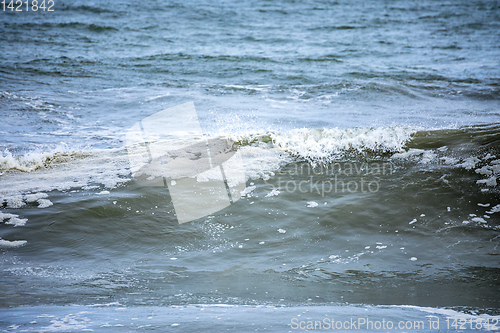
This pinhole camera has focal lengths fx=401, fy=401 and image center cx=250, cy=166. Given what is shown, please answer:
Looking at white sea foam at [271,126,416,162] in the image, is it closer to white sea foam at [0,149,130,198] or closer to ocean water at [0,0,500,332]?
ocean water at [0,0,500,332]

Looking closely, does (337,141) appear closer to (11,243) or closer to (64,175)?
(64,175)

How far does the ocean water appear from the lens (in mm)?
2789

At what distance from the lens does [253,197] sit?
4.75 m

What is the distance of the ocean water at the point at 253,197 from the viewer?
2789mm

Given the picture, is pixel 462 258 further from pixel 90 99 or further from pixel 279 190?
pixel 90 99

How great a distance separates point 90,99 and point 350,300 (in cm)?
778

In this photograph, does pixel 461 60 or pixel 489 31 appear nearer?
pixel 461 60

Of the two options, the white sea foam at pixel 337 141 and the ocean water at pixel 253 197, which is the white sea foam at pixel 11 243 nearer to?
the ocean water at pixel 253 197

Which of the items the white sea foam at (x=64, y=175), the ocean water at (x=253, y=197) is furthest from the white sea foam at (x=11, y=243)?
the white sea foam at (x=64, y=175)

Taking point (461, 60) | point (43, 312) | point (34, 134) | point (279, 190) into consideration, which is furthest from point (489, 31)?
point (43, 312)

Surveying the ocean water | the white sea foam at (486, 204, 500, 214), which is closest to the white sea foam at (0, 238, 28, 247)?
the ocean water

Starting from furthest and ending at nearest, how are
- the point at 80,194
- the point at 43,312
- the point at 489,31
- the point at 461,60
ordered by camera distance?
the point at 489,31 → the point at 461,60 → the point at 80,194 → the point at 43,312

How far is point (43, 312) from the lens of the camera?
2551mm

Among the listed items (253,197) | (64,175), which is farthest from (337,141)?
(64,175)
